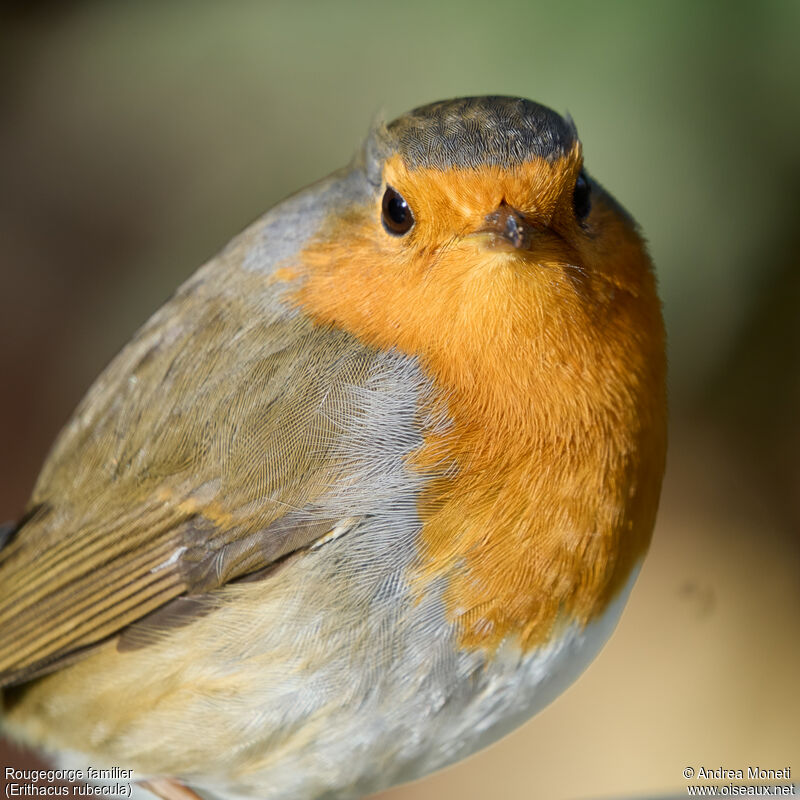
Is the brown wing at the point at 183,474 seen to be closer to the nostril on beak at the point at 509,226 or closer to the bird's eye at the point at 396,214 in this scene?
the bird's eye at the point at 396,214

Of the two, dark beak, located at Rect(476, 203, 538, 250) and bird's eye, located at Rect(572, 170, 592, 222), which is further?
bird's eye, located at Rect(572, 170, 592, 222)

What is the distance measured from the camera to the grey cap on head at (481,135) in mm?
2238

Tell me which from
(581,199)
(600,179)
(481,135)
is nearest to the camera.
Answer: (481,135)

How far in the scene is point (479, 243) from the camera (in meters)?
2.17

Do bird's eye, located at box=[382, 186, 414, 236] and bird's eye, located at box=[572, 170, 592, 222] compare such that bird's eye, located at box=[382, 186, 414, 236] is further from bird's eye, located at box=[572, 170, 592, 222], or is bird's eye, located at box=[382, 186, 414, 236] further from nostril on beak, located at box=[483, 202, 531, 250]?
bird's eye, located at box=[572, 170, 592, 222]

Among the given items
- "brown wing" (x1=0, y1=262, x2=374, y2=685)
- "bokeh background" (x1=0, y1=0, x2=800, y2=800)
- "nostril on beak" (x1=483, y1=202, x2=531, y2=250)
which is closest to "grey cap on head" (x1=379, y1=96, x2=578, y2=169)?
"nostril on beak" (x1=483, y1=202, x2=531, y2=250)

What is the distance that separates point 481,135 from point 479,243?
25cm

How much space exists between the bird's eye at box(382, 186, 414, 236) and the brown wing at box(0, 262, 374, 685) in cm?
27

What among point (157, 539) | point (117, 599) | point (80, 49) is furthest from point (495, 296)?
point (80, 49)


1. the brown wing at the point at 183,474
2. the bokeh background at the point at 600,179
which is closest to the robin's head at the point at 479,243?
the brown wing at the point at 183,474

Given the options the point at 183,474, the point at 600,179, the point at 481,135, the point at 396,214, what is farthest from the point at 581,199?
the point at 600,179

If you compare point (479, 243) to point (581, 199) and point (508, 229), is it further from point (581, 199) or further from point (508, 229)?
point (581, 199)

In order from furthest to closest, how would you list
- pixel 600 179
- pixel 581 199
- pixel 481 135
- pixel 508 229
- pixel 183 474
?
pixel 600 179
pixel 183 474
pixel 581 199
pixel 481 135
pixel 508 229

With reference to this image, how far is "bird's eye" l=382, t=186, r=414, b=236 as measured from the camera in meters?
2.33
